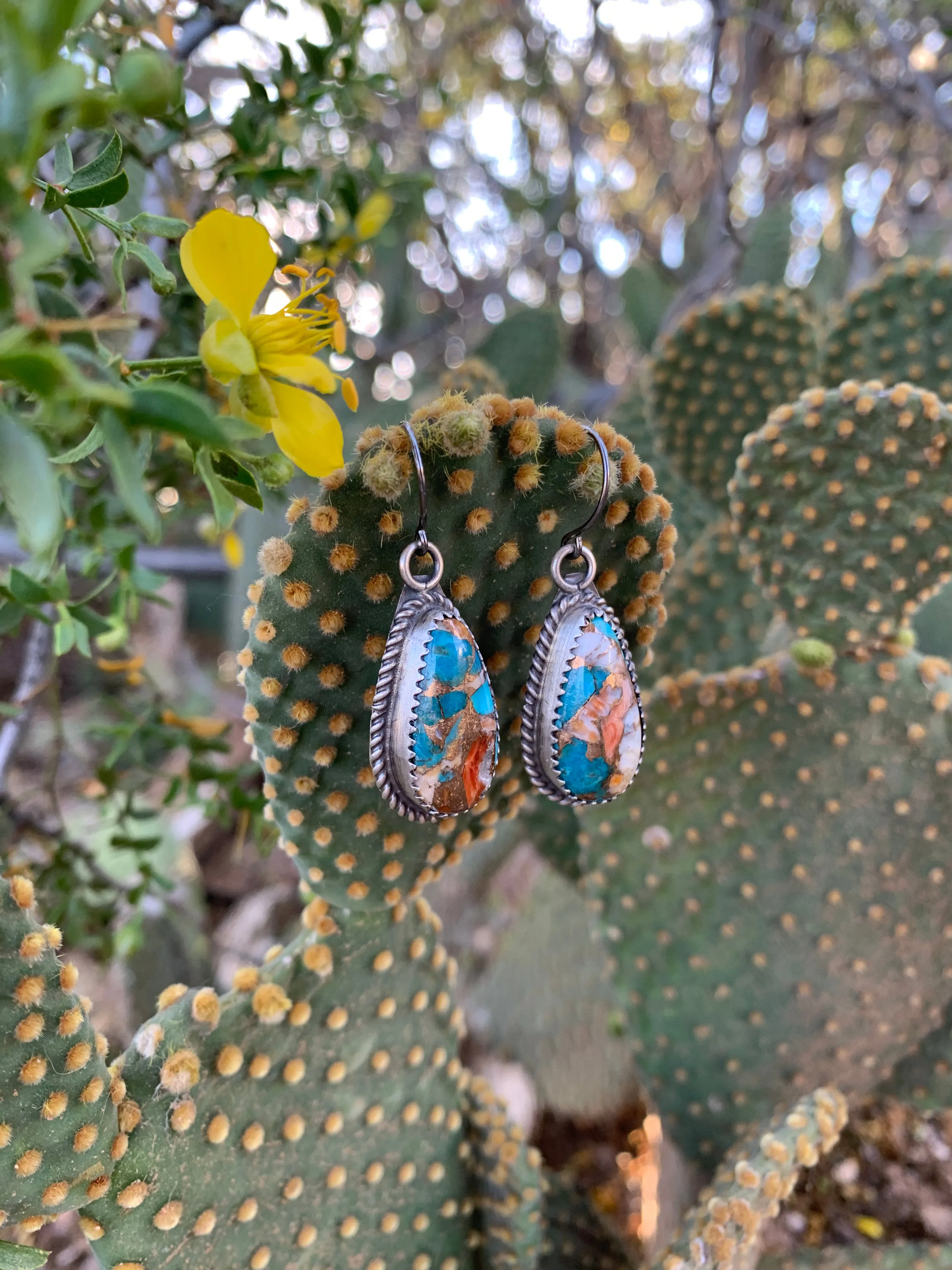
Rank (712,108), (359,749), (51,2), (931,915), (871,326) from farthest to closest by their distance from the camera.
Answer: (712,108) → (871,326) → (931,915) → (359,749) → (51,2)

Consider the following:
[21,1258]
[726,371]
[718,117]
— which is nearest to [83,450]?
[21,1258]

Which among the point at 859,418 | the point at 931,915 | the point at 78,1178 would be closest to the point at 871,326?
the point at 859,418

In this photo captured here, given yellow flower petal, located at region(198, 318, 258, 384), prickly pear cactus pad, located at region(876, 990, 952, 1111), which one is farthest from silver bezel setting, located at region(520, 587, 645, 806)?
prickly pear cactus pad, located at region(876, 990, 952, 1111)

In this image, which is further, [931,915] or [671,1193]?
[671,1193]

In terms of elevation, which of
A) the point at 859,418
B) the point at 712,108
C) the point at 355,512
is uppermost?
the point at 712,108

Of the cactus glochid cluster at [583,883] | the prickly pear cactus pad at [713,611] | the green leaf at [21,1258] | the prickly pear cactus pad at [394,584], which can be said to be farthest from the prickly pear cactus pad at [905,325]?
the green leaf at [21,1258]

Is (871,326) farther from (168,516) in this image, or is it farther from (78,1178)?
(78,1178)

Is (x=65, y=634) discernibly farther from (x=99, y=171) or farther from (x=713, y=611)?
(x=713, y=611)
